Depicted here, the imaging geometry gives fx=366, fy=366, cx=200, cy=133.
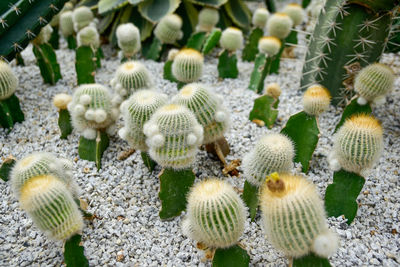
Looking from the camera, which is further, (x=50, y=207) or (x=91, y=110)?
(x=91, y=110)

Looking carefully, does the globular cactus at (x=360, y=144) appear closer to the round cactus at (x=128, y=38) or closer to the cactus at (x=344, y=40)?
the cactus at (x=344, y=40)

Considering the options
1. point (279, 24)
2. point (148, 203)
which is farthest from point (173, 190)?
point (279, 24)

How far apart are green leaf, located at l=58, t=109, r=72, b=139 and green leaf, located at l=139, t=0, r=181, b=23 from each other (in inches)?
56.0

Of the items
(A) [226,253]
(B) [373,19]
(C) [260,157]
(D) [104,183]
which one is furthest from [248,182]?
(B) [373,19]

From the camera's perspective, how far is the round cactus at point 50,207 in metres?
1.52

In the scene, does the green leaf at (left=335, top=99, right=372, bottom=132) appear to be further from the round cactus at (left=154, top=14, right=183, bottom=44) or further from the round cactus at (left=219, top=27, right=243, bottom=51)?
the round cactus at (left=154, top=14, right=183, bottom=44)

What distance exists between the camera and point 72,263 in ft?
5.48

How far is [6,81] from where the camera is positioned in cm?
244

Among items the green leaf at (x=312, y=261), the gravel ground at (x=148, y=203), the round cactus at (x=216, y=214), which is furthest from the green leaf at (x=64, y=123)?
the green leaf at (x=312, y=261)

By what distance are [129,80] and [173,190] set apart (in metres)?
0.87

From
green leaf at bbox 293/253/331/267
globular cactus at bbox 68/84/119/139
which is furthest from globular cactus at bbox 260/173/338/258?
globular cactus at bbox 68/84/119/139

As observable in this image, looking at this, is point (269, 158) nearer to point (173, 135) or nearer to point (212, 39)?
point (173, 135)

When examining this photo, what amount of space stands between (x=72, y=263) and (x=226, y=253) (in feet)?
2.31

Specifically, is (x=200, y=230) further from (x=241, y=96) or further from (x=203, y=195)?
(x=241, y=96)
